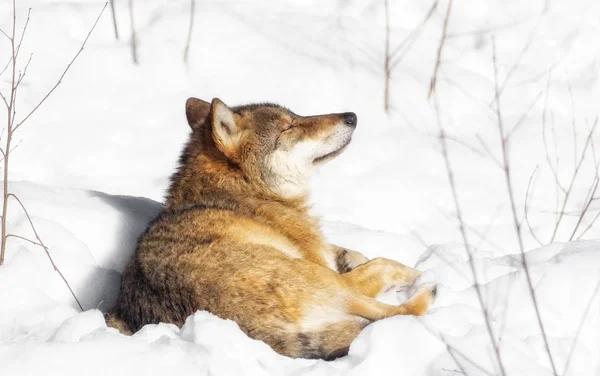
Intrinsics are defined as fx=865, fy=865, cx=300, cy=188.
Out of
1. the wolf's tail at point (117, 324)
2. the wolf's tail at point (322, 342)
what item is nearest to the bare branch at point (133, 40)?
the wolf's tail at point (117, 324)

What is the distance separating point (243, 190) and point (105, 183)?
238cm

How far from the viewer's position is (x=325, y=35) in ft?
29.3

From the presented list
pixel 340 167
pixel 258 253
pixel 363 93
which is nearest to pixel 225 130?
pixel 258 253

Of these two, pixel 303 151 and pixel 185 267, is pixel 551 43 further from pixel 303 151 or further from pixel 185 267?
pixel 185 267

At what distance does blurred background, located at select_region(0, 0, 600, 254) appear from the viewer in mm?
7250

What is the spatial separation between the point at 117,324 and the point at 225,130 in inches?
59.8

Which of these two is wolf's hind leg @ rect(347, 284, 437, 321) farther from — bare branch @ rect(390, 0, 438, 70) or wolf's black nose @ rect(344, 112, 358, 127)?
bare branch @ rect(390, 0, 438, 70)

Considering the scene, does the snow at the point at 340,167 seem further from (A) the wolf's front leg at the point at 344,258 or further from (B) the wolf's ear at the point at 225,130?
(B) the wolf's ear at the point at 225,130

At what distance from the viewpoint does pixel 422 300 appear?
4578mm

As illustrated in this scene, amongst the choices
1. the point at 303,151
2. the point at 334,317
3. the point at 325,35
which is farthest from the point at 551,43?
the point at 334,317

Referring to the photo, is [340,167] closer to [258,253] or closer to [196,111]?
[196,111]

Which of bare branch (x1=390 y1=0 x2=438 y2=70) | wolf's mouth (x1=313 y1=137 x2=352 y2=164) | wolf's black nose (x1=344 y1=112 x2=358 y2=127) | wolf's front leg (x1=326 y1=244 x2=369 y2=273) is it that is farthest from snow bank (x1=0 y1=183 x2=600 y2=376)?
bare branch (x1=390 y1=0 x2=438 y2=70)

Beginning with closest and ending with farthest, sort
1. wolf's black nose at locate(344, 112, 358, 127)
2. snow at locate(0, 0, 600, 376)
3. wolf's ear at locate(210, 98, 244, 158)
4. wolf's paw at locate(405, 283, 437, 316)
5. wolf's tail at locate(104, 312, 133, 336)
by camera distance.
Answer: snow at locate(0, 0, 600, 376)
wolf's tail at locate(104, 312, 133, 336)
wolf's paw at locate(405, 283, 437, 316)
wolf's ear at locate(210, 98, 244, 158)
wolf's black nose at locate(344, 112, 358, 127)

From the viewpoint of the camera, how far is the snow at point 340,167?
3.72 meters
